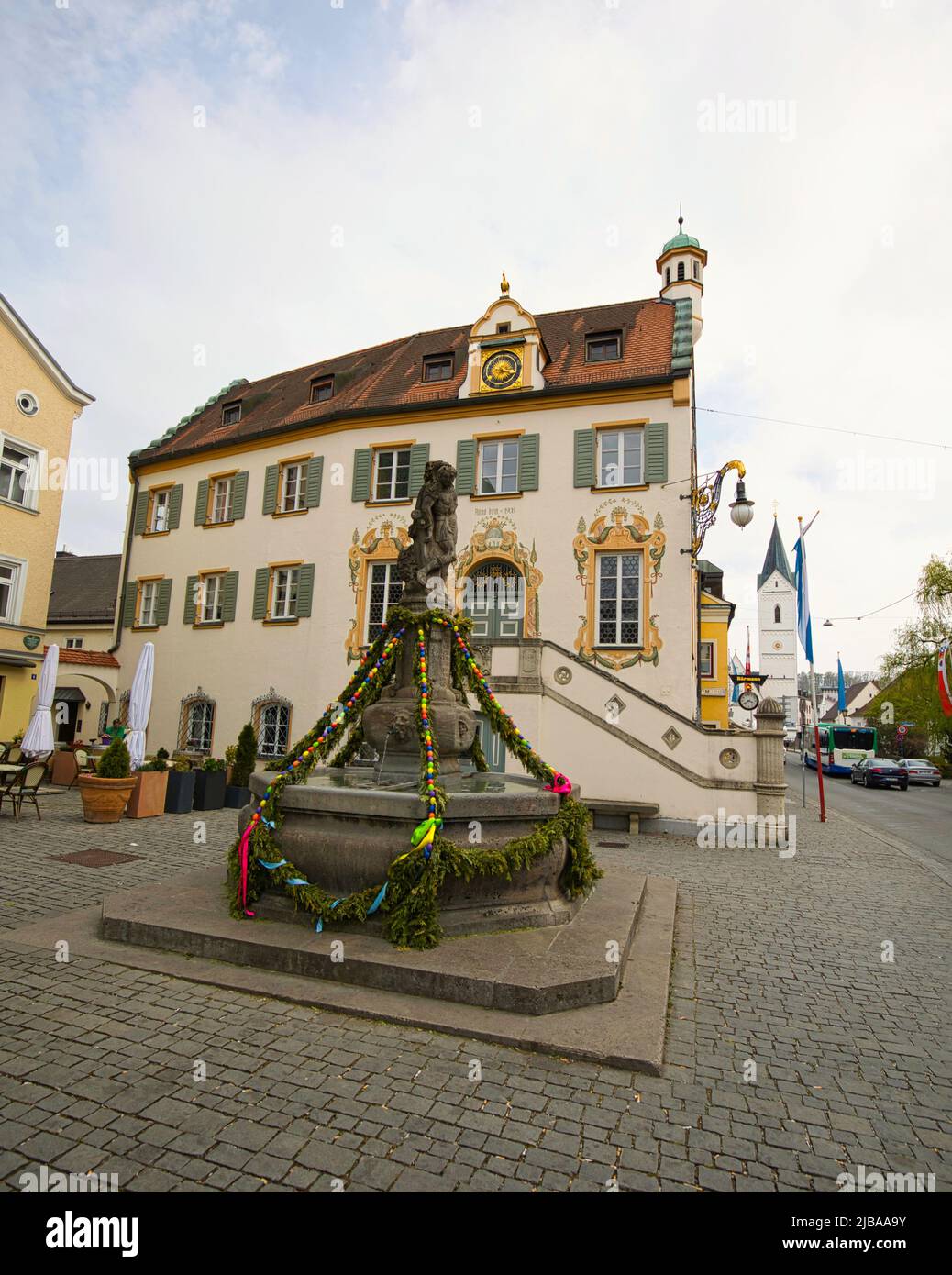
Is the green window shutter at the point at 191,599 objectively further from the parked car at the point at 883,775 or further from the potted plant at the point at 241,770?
the parked car at the point at 883,775

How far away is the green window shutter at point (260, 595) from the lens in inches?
739

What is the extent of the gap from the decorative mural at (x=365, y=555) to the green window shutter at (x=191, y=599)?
17.5ft

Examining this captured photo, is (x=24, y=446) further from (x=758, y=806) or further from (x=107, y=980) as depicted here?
(x=758, y=806)

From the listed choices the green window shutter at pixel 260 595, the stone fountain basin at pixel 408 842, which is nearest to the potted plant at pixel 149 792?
the green window shutter at pixel 260 595

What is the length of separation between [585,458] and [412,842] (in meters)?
12.9

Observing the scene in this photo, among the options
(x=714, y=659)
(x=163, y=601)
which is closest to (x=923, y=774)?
(x=714, y=659)

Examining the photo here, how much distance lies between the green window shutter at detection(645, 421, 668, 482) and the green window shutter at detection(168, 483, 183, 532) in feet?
46.0

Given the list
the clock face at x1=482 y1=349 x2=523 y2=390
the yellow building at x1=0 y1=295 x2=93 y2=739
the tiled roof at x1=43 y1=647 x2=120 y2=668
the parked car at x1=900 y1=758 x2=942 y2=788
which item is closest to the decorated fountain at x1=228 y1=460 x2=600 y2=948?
the clock face at x1=482 y1=349 x2=523 y2=390

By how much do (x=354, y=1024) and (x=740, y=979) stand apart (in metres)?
3.00

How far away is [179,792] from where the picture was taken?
1338 cm

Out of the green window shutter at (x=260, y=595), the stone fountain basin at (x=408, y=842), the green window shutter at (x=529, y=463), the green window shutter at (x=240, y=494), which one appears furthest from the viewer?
the green window shutter at (x=240, y=494)

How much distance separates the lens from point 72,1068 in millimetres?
3490

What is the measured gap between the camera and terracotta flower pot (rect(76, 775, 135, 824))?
11258 mm
